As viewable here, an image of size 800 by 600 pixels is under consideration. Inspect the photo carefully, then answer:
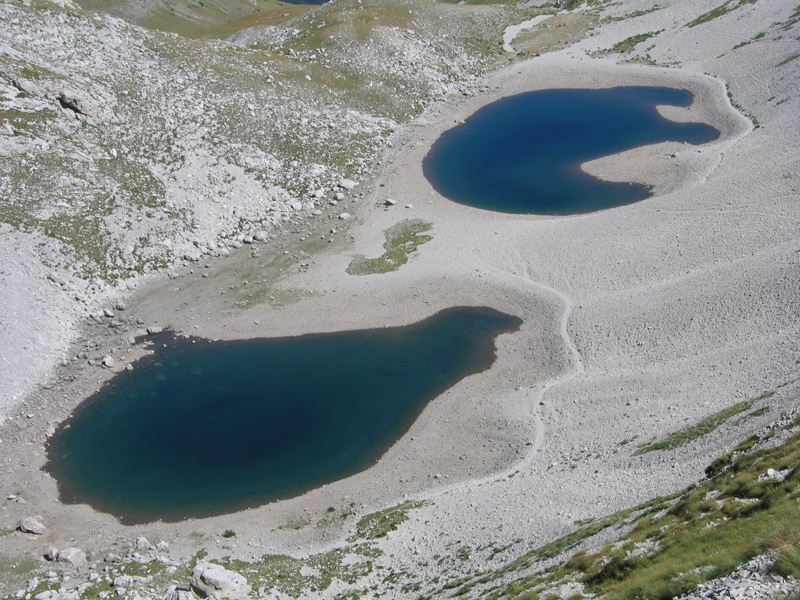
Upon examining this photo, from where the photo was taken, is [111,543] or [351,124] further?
[351,124]

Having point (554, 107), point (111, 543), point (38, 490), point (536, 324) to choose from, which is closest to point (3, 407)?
point (38, 490)

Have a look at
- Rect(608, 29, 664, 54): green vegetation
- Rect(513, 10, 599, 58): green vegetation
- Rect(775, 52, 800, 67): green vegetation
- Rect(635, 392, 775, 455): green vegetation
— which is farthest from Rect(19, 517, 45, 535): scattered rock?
Rect(608, 29, 664, 54): green vegetation

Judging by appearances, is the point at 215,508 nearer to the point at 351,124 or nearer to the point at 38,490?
the point at 38,490

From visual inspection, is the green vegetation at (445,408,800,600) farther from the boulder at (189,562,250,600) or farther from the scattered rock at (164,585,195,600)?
the scattered rock at (164,585,195,600)

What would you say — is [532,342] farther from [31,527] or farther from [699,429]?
[31,527]

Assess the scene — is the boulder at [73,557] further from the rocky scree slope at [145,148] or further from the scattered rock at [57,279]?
the scattered rock at [57,279]

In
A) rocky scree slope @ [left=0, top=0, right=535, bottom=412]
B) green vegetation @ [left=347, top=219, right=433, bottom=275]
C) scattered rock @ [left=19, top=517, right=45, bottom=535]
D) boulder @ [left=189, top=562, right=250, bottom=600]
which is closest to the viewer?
boulder @ [left=189, top=562, right=250, bottom=600]

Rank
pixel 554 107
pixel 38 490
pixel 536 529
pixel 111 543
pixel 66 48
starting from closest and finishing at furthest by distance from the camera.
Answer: pixel 536 529, pixel 111 543, pixel 38 490, pixel 66 48, pixel 554 107

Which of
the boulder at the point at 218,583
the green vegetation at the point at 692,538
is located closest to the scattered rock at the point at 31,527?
the boulder at the point at 218,583
